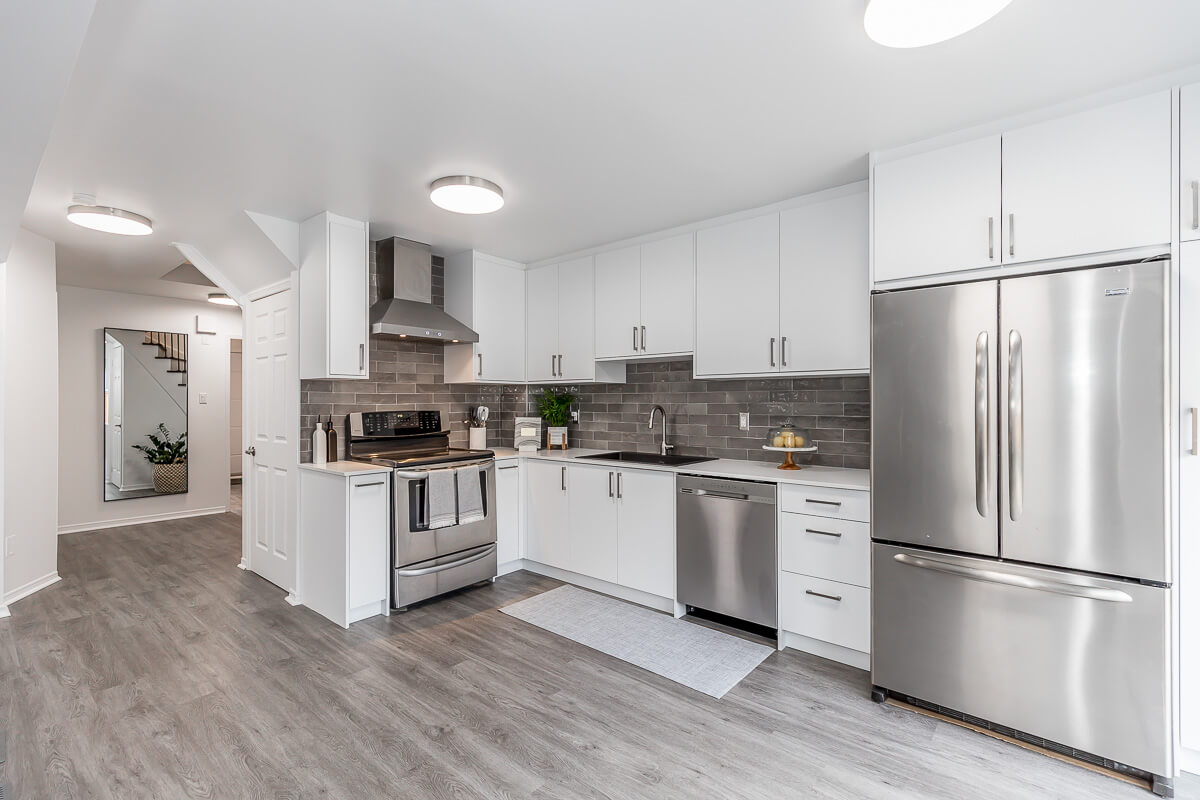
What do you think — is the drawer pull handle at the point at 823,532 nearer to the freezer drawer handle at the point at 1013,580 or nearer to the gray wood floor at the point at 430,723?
the freezer drawer handle at the point at 1013,580

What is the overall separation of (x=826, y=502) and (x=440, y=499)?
7.59 feet

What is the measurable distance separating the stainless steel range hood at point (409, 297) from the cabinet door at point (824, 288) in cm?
222

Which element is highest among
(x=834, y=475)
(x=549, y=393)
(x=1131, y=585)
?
(x=549, y=393)

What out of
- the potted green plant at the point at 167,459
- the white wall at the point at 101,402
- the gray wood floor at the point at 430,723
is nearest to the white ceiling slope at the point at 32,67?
the gray wood floor at the point at 430,723

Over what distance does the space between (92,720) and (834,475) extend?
11.7 ft

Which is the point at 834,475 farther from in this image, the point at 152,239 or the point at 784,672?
the point at 152,239

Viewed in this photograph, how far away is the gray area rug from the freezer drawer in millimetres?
682

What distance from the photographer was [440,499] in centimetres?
365

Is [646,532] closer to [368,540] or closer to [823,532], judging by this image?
[823,532]

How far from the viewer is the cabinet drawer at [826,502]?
8.92 ft

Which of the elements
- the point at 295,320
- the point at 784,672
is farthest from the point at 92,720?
the point at 784,672

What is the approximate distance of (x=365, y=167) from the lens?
275 cm

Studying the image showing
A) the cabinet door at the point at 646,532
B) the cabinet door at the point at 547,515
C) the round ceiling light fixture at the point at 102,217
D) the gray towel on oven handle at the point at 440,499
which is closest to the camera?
the round ceiling light fixture at the point at 102,217

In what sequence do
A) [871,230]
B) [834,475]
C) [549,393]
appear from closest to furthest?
[871,230] → [834,475] → [549,393]
